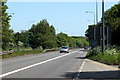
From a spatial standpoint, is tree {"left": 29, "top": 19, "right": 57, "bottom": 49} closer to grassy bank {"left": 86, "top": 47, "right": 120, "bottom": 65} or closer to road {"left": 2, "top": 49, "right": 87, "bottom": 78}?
grassy bank {"left": 86, "top": 47, "right": 120, "bottom": 65}

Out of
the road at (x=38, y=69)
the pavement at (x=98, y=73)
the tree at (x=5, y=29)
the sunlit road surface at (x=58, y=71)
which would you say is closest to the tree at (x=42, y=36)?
the tree at (x=5, y=29)

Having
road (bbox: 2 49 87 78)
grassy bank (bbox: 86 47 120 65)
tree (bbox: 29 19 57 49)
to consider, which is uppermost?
tree (bbox: 29 19 57 49)

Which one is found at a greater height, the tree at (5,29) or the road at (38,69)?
the tree at (5,29)

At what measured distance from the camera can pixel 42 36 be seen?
92.4m

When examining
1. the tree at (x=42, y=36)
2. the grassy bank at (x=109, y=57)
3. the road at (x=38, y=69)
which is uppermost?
the tree at (x=42, y=36)

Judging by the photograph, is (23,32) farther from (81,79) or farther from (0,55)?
(81,79)

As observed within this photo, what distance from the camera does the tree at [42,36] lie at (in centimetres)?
9200

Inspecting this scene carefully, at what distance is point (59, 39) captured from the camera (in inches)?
5202

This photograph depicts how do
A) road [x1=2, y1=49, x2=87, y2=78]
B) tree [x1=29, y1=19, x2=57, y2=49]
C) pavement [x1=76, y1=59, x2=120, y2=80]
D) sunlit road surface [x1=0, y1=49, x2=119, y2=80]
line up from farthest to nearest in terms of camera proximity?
tree [x1=29, y1=19, x2=57, y2=49] → road [x1=2, y1=49, x2=87, y2=78] → sunlit road surface [x1=0, y1=49, x2=119, y2=80] → pavement [x1=76, y1=59, x2=120, y2=80]

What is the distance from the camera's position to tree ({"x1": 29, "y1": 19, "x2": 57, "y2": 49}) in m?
92.0

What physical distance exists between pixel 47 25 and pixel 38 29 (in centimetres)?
351

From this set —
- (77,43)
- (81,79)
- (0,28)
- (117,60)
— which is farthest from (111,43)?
(77,43)

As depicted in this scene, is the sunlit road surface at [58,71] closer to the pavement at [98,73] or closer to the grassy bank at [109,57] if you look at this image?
the pavement at [98,73]

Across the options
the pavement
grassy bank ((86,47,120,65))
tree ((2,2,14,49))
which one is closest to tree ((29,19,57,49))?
tree ((2,2,14,49))
